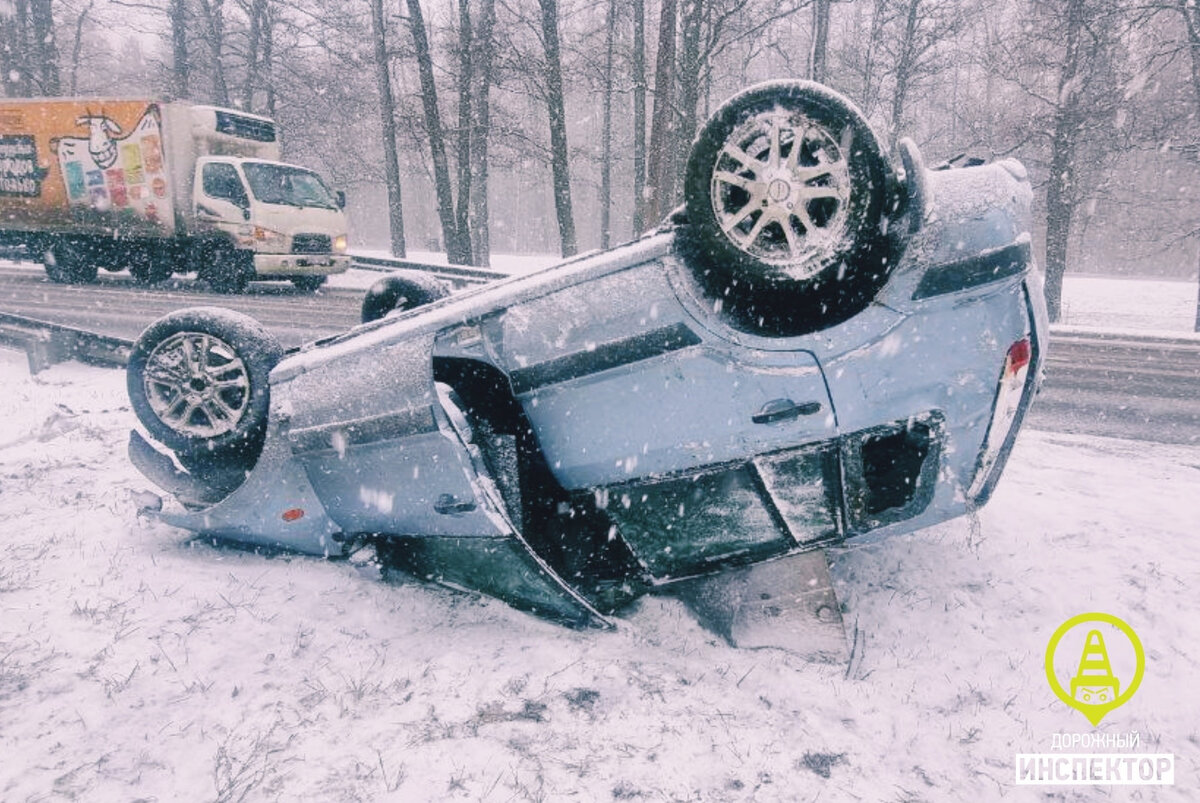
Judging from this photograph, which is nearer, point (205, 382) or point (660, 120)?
point (205, 382)

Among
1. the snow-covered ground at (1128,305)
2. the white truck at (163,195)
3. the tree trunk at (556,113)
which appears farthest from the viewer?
the snow-covered ground at (1128,305)

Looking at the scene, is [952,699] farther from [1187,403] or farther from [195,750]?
[1187,403]

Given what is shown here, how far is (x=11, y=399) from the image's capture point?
6.10 m

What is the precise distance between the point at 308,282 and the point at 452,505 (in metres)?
12.3

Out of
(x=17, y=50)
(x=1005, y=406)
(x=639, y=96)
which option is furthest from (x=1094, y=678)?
(x=17, y=50)

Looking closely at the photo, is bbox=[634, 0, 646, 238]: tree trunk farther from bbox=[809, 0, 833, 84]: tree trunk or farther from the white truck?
the white truck

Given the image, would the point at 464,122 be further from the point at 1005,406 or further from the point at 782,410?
the point at 1005,406

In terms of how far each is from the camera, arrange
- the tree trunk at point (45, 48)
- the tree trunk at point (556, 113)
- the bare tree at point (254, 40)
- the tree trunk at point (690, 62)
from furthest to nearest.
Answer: the tree trunk at point (45, 48), the bare tree at point (254, 40), the tree trunk at point (556, 113), the tree trunk at point (690, 62)

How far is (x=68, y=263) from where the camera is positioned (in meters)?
14.6

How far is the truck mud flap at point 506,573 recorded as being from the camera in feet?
9.27

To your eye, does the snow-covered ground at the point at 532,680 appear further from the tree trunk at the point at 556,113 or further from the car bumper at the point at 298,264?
the tree trunk at the point at 556,113

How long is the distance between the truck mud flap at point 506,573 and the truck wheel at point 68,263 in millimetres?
15298

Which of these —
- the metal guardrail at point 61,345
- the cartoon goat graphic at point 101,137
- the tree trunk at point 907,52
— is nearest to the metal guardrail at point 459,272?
the metal guardrail at point 61,345

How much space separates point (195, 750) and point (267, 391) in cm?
175
